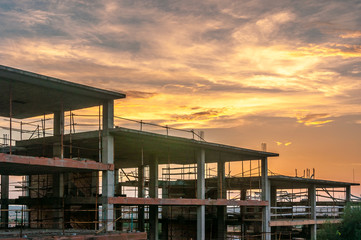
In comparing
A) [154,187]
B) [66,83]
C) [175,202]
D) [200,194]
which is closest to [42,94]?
[66,83]

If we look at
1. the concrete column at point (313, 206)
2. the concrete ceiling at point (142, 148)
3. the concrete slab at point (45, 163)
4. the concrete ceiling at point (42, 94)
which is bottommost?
the concrete column at point (313, 206)

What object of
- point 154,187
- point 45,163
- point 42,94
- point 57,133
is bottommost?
point 154,187

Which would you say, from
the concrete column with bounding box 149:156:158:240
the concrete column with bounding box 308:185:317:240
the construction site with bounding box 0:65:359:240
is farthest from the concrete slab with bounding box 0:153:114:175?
the concrete column with bounding box 308:185:317:240

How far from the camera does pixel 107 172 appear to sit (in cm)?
2859

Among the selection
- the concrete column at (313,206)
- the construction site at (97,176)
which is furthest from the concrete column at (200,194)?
the concrete column at (313,206)

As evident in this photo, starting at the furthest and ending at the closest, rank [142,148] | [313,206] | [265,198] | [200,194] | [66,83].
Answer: [313,206], [265,198], [200,194], [142,148], [66,83]

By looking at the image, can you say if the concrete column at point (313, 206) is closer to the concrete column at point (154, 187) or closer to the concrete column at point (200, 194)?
the concrete column at point (154, 187)

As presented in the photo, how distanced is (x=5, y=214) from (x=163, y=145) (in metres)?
15.1

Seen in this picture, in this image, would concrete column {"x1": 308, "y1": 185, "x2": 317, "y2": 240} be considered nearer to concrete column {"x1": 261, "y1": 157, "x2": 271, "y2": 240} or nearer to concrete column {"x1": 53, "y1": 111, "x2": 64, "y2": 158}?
concrete column {"x1": 261, "y1": 157, "x2": 271, "y2": 240}

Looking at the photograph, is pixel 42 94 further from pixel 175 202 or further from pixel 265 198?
pixel 265 198

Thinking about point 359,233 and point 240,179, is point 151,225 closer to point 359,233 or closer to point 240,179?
point 240,179

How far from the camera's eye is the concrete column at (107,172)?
28047mm

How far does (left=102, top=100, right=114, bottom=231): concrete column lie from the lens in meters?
28.0

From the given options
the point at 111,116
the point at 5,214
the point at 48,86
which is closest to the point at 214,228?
the point at 5,214
